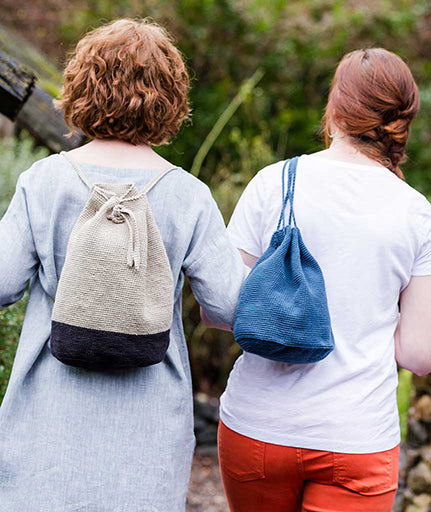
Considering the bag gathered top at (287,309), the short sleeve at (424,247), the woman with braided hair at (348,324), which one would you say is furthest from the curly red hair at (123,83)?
the short sleeve at (424,247)

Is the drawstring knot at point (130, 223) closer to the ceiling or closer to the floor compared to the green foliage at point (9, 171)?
closer to the ceiling

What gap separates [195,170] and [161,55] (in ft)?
8.81

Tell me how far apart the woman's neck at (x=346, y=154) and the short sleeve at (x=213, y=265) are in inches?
16.4

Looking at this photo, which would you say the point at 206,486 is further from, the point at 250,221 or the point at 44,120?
the point at 250,221

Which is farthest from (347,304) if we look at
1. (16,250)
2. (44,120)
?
(44,120)

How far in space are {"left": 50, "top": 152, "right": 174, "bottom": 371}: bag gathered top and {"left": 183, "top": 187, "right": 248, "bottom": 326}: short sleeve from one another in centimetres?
18

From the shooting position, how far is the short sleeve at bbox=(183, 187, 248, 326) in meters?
1.91

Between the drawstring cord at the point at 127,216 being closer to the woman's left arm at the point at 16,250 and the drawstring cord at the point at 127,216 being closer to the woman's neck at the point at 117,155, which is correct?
the woman's neck at the point at 117,155

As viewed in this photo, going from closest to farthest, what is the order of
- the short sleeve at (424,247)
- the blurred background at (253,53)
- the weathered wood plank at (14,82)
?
the short sleeve at (424,247) → the weathered wood plank at (14,82) → the blurred background at (253,53)

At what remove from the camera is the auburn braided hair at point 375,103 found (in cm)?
205

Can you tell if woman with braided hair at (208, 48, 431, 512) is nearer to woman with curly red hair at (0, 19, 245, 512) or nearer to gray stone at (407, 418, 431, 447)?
woman with curly red hair at (0, 19, 245, 512)

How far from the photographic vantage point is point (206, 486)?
179 inches

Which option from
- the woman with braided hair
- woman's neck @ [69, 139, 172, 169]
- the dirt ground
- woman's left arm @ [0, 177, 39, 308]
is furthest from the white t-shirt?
the dirt ground

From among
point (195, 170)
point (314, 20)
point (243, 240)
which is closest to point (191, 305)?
point (195, 170)
